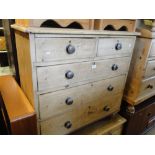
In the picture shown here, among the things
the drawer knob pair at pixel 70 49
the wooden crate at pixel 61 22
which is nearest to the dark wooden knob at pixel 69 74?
the drawer knob pair at pixel 70 49

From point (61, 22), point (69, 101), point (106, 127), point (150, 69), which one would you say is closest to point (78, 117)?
point (69, 101)

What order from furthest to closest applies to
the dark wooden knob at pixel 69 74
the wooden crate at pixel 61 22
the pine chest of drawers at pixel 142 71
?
the pine chest of drawers at pixel 142 71 < the dark wooden knob at pixel 69 74 < the wooden crate at pixel 61 22

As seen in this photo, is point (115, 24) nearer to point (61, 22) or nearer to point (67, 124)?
point (61, 22)

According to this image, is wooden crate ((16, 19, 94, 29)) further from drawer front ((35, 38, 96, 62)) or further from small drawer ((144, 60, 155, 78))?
small drawer ((144, 60, 155, 78))

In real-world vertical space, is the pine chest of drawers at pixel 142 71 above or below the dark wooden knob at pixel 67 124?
above

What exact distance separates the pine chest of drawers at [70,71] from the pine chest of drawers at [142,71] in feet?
0.51

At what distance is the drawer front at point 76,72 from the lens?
0.75 metres

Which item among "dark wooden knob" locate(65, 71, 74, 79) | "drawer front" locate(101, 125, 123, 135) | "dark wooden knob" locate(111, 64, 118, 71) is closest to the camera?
"dark wooden knob" locate(65, 71, 74, 79)

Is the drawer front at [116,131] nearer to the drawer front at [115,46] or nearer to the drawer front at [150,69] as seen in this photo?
the drawer front at [150,69]

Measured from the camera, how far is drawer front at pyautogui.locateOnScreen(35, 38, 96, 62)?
680mm

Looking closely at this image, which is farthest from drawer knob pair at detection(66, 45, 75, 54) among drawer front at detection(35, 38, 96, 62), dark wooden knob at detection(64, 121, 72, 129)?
dark wooden knob at detection(64, 121, 72, 129)

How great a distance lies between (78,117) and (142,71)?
0.64m

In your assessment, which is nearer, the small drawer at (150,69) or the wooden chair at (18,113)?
the wooden chair at (18,113)
